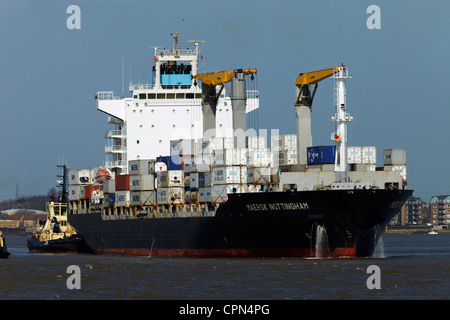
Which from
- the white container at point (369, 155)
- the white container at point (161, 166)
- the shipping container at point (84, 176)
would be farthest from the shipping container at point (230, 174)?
the shipping container at point (84, 176)

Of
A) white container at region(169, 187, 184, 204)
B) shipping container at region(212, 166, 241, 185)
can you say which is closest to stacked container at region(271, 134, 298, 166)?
shipping container at region(212, 166, 241, 185)

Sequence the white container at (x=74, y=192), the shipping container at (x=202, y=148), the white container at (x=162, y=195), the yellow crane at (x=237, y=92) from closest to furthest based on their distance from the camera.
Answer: the shipping container at (x=202, y=148), the yellow crane at (x=237, y=92), the white container at (x=162, y=195), the white container at (x=74, y=192)

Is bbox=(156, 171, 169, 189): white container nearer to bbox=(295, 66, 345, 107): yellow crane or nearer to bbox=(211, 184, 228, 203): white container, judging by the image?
bbox=(211, 184, 228, 203): white container

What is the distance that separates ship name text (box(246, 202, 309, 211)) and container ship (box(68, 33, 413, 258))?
57 mm

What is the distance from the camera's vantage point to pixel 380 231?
5409 centimetres

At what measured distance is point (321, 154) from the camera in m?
52.6

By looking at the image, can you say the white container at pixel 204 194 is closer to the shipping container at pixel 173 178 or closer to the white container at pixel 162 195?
the shipping container at pixel 173 178

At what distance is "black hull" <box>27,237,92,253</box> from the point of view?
78469 millimetres

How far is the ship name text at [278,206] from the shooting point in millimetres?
51219

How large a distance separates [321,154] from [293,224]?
4378 mm
